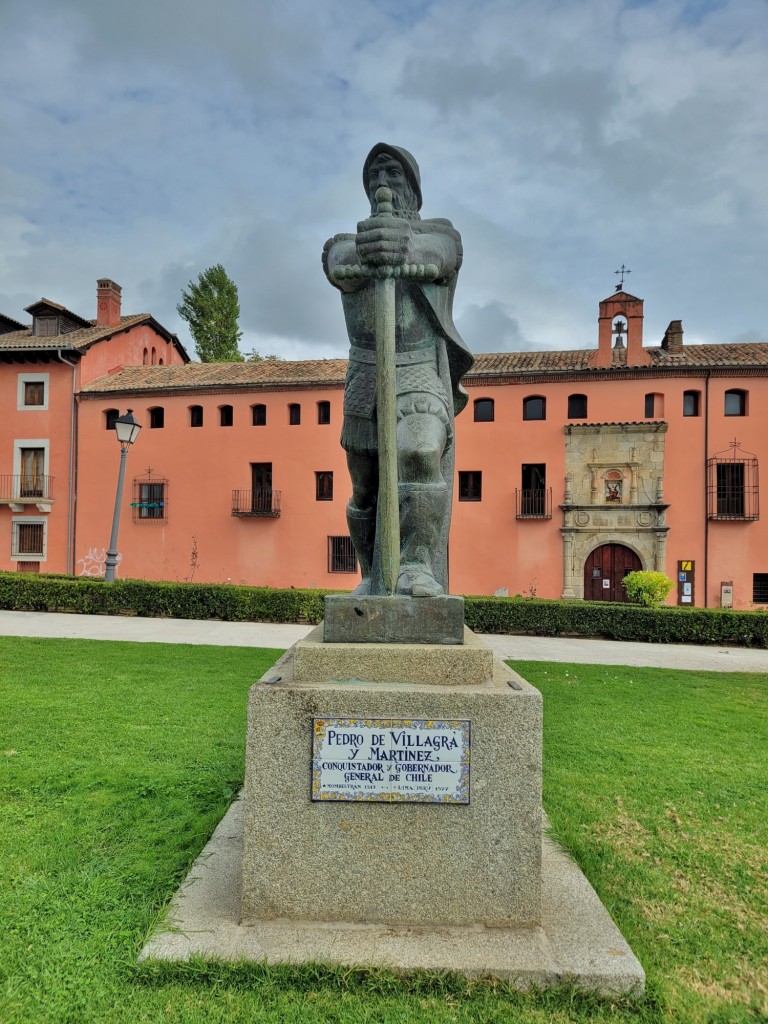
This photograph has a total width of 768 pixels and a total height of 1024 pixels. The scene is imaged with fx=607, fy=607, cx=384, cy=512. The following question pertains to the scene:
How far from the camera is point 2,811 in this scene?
3486mm

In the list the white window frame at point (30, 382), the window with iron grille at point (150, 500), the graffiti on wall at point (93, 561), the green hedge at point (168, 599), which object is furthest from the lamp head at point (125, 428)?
the white window frame at point (30, 382)

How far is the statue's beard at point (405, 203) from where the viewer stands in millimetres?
3064

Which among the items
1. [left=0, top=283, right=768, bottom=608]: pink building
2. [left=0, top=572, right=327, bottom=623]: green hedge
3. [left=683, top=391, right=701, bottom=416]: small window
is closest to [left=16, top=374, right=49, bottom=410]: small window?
[left=0, top=283, right=768, bottom=608]: pink building

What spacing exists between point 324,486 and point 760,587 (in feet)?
50.9

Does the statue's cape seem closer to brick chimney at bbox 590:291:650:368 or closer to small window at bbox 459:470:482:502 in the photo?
small window at bbox 459:470:482:502

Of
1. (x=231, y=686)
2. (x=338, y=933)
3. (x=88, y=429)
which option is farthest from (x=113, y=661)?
(x=88, y=429)

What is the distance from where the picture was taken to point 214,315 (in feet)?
105

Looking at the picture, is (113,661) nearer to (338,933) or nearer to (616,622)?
(338,933)

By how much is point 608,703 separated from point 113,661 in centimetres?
656

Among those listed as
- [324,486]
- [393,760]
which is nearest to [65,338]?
[324,486]

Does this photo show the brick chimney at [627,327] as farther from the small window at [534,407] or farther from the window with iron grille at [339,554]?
the window with iron grille at [339,554]

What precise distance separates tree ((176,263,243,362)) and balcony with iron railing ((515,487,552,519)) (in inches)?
723

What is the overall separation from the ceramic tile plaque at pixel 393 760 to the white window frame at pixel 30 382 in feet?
86.5

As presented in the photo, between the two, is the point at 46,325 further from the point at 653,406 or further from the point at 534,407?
the point at 653,406
